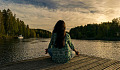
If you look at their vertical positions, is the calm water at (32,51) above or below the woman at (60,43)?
below

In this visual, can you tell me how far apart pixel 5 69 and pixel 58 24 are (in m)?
3.29

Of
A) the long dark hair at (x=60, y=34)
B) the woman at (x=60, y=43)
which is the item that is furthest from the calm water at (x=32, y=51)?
the long dark hair at (x=60, y=34)

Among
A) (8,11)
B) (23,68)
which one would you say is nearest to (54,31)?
(23,68)

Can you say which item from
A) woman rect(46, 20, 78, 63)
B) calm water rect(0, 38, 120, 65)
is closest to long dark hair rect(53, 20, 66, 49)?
woman rect(46, 20, 78, 63)

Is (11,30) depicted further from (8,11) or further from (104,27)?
(104,27)

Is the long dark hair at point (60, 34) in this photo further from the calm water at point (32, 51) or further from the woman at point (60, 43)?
the calm water at point (32, 51)

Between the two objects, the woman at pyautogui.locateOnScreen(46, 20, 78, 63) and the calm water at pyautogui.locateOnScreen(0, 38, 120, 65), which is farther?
the calm water at pyautogui.locateOnScreen(0, 38, 120, 65)

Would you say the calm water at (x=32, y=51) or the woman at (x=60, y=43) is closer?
the woman at (x=60, y=43)

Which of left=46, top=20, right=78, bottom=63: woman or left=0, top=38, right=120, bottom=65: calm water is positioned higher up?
left=46, top=20, right=78, bottom=63: woman

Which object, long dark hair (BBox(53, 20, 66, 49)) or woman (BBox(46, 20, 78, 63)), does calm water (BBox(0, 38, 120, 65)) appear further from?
long dark hair (BBox(53, 20, 66, 49))

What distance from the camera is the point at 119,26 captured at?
87.6 m

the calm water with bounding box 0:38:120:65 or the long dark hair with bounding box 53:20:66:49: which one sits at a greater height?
the long dark hair with bounding box 53:20:66:49

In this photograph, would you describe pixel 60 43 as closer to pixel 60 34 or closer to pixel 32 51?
Result: pixel 60 34

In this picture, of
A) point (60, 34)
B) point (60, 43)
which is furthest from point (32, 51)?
point (60, 34)
